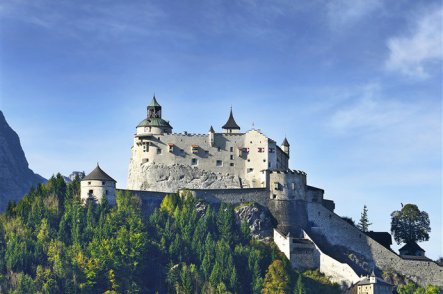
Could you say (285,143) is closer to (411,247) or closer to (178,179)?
Answer: (178,179)

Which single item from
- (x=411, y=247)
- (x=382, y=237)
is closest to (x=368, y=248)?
(x=382, y=237)

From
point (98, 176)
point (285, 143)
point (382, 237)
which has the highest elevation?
point (285, 143)

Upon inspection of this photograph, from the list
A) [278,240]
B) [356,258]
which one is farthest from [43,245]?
[356,258]

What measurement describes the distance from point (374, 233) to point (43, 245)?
4386cm

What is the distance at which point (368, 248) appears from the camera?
12362 cm

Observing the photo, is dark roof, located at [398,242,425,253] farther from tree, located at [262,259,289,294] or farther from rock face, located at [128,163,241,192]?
rock face, located at [128,163,241,192]

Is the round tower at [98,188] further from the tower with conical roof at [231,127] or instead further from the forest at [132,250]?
the tower with conical roof at [231,127]

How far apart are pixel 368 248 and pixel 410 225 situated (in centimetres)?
1026

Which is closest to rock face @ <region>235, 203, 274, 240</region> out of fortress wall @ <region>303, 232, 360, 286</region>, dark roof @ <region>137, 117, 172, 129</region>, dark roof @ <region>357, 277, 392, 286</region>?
fortress wall @ <region>303, 232, 360, 286</region>

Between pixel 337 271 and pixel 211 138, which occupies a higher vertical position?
pixel 211 138

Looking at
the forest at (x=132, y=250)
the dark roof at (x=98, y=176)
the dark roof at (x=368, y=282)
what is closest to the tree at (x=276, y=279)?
the forest at (x=132, y=250)

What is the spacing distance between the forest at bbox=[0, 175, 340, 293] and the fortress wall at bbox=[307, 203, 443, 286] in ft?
23.8

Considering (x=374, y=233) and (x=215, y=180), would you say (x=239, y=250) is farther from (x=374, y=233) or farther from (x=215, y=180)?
(x=374, y=233)

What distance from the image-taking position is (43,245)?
116312 millimetres
